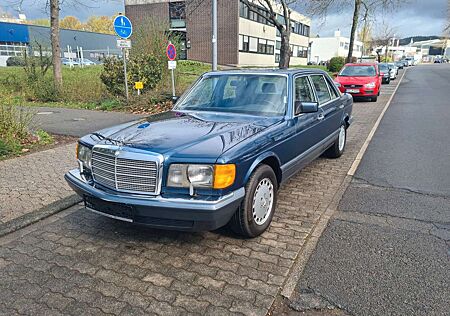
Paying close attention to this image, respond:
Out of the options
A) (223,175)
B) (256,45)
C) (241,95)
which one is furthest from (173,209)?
(256,45)

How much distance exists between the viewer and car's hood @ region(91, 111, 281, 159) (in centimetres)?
298

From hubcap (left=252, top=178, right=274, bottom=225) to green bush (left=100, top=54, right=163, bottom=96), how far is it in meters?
10.4

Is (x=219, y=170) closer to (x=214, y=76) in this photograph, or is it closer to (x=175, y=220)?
(x=175, y=220)

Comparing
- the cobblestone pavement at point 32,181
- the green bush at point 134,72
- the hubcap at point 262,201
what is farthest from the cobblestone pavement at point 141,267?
A: the green bush at point 134,72

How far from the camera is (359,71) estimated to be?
16141mm

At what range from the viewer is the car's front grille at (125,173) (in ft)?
9.62

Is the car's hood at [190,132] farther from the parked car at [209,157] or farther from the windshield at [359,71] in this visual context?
the windshield at [359,71]

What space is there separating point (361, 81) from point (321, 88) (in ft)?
36.1

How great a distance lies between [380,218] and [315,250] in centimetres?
116

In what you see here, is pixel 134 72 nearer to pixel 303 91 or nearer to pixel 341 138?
pixel 341 138

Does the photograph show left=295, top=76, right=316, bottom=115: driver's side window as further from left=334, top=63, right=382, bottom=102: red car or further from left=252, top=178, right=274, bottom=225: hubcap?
left=334, top=63, right=382, bottom=102: red car

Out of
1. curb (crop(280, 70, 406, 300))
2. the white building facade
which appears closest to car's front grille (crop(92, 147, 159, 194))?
curb (crop(280, 70, 406, 300))

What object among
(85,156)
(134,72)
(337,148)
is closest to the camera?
(85,156)

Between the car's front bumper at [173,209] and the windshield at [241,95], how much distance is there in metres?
1.44
